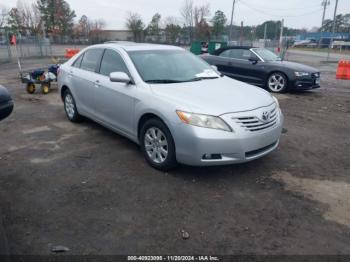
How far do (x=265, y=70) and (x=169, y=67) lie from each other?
20.2ft

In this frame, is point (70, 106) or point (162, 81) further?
point (70, 106)

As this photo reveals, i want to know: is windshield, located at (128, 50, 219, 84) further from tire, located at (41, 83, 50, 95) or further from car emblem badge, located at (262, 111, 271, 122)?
tire, located at (41, 83, 50, 95)

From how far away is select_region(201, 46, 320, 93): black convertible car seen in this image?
9.82 metres

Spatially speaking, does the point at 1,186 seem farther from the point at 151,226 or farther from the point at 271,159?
the point at 271,159

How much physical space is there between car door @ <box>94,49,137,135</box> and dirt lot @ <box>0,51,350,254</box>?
485 millimetres

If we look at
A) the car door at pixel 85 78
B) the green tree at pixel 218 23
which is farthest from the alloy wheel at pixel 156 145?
the green tree at pixel 218 23

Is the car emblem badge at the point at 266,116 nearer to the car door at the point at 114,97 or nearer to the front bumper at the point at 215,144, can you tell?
the front bumper at the point at 215,144

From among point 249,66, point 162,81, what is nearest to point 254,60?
point 249,66

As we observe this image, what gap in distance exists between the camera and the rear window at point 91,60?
17.9ft

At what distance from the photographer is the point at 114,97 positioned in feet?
15.8

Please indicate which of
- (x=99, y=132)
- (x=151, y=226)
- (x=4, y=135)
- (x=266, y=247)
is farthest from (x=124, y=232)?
(x=4, y=135)

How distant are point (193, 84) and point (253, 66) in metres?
6.39

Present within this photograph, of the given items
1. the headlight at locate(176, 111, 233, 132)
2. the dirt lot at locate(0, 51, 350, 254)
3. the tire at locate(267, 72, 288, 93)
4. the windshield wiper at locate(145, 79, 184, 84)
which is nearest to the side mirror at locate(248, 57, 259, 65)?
the tire at locate(267, 72, 288, 93)

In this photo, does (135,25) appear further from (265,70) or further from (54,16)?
(265,70)
